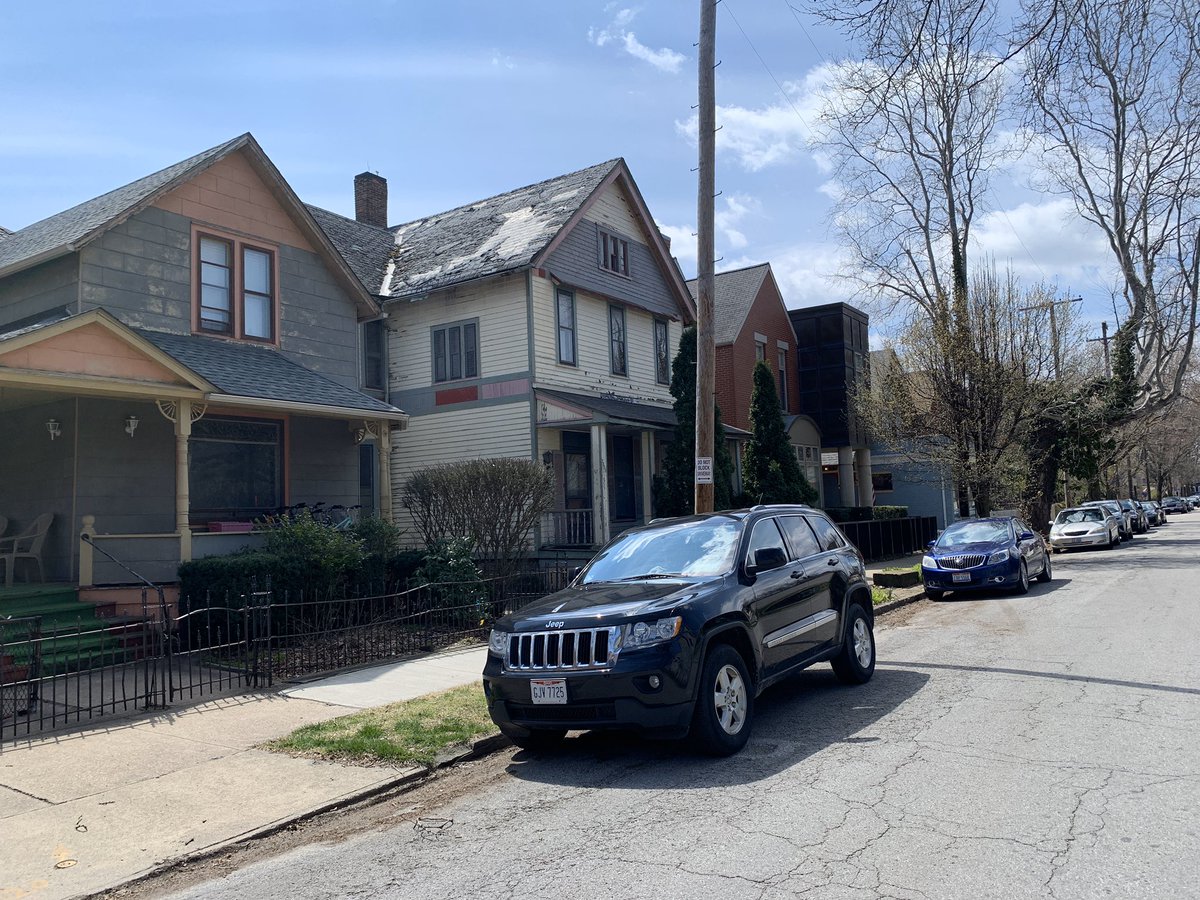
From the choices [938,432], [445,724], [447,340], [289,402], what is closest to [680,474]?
[447,340]

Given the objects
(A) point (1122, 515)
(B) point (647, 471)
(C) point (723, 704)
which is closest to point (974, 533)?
(B) point (647, 471)

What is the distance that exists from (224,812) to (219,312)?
40.7 ft

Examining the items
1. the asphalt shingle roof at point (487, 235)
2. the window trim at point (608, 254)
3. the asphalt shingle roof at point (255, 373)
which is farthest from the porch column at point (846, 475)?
the asphalt shingle roof at point (255, 373)

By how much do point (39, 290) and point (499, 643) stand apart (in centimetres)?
1233

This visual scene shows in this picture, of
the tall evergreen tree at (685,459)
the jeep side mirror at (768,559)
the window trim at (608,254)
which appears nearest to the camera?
the jeep side mirror at (768,559)

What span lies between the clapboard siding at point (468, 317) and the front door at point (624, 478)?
396 centimetres

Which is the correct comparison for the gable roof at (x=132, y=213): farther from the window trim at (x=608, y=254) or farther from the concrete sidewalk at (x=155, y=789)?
the concrete sidewalk at (x=155, y=789)

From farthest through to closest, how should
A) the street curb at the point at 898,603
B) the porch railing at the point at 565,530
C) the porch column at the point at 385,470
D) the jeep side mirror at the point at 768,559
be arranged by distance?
the porch railing at the point at 565,530
the porch column at the point at 385,470
the street curb at the point at 898,603
the jeep side mirror at the point at 768,559

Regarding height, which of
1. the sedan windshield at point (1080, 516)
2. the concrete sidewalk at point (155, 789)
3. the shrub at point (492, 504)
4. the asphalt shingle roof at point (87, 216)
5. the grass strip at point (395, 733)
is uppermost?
the asphalt shingle roof at point (87, 216)

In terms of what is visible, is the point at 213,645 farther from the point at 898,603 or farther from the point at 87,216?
the point at 898,603

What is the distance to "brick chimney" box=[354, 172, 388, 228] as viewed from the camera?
28.2 metres

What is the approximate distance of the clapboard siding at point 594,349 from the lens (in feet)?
69.8

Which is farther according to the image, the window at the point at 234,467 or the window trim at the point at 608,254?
the window trim at the point at 608,254

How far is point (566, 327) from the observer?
22.2 m
